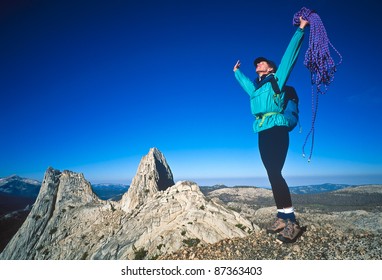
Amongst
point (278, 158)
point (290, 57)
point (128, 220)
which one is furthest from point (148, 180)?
point (290, 57)

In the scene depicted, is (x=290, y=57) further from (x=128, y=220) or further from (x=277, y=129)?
(x=128, y=220)

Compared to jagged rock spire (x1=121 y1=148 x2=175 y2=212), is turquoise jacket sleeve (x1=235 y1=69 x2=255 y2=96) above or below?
above

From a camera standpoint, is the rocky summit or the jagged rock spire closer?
the rocky summit

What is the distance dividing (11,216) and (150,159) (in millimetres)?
50719

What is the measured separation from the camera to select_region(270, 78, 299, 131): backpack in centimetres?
335

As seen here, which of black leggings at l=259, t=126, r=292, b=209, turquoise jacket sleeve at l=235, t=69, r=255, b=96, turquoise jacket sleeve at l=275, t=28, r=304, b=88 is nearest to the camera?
turquoise jacket sleeve at l=275, t=28, r=304, b=88

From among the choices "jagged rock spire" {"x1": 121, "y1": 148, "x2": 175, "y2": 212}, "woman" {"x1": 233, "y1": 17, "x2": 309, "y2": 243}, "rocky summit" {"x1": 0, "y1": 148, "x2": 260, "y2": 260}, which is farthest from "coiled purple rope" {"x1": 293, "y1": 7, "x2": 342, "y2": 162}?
"jagged rock spire" {"x1": 121, "y1": 148, "x2": 175, "y2": 212}

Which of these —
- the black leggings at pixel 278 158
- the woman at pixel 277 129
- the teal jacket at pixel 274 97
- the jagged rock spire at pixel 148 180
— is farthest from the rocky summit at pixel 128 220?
the teal jacket at pixel 274 97

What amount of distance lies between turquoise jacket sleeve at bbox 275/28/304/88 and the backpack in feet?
0.36

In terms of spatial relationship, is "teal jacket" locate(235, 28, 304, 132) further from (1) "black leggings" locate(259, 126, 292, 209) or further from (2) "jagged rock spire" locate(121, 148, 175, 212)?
(2) "jagged rock spire" locate(121, 148, 175, 212)

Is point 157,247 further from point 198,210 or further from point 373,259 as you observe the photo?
point 373,259

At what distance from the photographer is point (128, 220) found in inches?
374

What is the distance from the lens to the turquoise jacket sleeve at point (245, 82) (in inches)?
155
